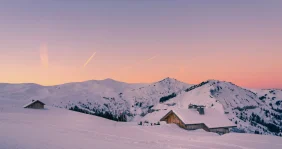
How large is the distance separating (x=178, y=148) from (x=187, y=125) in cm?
3671

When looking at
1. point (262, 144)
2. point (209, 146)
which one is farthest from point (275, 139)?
point (209, 146)

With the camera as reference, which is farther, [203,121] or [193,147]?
[203,121]

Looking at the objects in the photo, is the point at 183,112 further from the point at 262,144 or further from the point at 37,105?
the point at 37,105

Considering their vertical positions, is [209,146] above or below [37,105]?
below

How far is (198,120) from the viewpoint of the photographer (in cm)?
6197

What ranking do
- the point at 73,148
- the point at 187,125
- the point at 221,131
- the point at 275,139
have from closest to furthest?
1. the point at 73,148
2. the point at 275,139
3. the point at 187,125
4. the point at 221,131

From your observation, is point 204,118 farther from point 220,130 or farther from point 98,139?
point 98,139

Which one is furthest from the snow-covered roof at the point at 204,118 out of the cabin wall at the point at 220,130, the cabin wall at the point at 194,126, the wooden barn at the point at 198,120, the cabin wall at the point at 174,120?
the cabin wall at the point at 174,120

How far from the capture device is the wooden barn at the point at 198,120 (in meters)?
60.1

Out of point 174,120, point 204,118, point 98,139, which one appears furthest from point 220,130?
point 98,139

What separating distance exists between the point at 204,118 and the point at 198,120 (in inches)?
106

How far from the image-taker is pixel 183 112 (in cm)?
6381

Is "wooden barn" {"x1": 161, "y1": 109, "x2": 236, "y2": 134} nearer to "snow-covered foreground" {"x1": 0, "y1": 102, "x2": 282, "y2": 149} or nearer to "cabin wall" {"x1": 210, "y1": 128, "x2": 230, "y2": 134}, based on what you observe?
"cabin wall" {"x1": 210, "y1": 128, "x2": 230, "y2": 134}

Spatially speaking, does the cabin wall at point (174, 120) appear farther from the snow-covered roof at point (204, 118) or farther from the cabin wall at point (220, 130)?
the cabin wall at point (220, 130)
